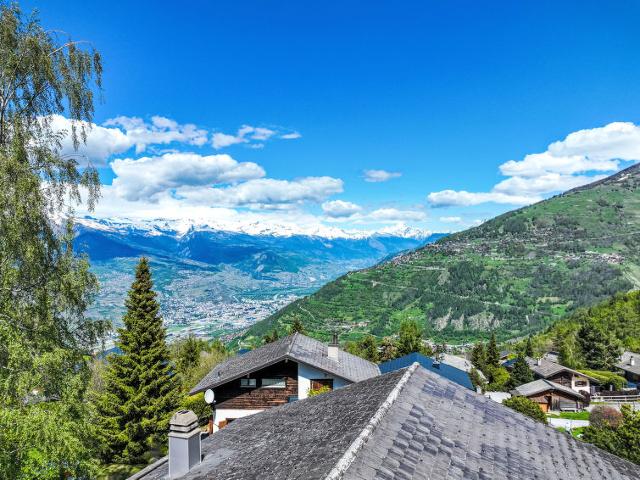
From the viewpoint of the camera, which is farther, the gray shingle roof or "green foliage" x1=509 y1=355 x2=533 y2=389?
the gray shingle roof

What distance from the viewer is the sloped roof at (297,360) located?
25.8 m

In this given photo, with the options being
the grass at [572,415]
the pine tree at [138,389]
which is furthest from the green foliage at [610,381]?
the pine tree at [138,389]

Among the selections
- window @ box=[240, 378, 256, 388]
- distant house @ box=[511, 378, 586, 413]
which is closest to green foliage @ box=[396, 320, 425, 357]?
Answer: distant house @ box=[511, 378, 586, 413]

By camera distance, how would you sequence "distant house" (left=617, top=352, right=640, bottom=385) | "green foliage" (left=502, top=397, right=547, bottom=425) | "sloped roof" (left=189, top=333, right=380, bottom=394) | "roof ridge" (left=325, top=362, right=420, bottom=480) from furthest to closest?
"distant house" (left=617, top=352, right=640, bottom=385)
"green foliage" (left=502, top=397, right=547, bottom=425)
"sloped roof" (left=189, top=333, right=380, bottom=394)
"roof ridge" (left=325, top=362, right=420, bottom=480)

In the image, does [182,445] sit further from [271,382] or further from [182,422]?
[271,382]

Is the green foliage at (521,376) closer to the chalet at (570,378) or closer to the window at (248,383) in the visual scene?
the chalet at (570,378)

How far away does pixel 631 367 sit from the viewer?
250ft

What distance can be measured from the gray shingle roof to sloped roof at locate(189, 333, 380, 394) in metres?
67.3

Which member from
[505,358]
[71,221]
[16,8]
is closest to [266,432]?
[71,221]

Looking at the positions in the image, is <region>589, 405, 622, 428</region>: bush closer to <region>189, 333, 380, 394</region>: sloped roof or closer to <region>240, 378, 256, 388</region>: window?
<region>189, 333, 380, 394</region>: sloped roof

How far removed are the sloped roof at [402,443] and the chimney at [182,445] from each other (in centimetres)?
28

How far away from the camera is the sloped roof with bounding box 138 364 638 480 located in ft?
22.3

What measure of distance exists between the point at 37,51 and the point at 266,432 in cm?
1257

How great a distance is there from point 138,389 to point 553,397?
53009 millimetres
